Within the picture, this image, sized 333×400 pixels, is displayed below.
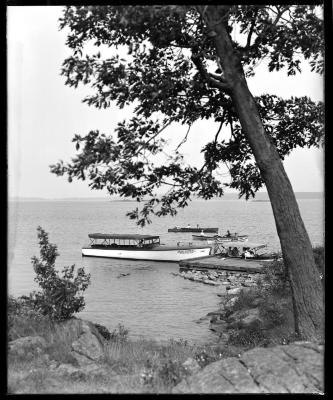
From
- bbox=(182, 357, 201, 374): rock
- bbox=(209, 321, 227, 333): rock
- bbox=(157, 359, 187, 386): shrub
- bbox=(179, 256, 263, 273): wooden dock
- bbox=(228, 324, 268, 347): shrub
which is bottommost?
bbox=(209, 321, 227, 333): rock

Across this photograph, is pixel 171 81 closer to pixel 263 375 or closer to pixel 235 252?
pixel 263 375

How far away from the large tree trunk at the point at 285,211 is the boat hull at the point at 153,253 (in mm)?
45625

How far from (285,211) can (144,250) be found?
1909 inches

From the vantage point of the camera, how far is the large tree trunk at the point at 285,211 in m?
9.55

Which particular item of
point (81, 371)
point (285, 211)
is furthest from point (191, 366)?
point (285, 211)

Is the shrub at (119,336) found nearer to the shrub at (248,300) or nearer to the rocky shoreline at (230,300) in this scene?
the rocky shoreline at (230,300)

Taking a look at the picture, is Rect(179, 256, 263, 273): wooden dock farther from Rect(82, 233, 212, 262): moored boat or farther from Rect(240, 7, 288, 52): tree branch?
Rect(240, 7, 288, 52): tree branch

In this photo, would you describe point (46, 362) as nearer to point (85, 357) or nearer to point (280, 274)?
point (85, 357)

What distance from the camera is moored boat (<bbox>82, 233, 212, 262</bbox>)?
5556 centimetres

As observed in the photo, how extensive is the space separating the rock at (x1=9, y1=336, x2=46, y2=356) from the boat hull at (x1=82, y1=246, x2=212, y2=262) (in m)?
45.7

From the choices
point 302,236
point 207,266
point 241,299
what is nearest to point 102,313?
point 241,299

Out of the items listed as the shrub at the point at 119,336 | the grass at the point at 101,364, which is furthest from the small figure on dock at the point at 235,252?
the shrub at the point at 119,336

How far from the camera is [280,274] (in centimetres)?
1830

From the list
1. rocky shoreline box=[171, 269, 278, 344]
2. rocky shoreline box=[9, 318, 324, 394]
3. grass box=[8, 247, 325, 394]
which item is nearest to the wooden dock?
rocky shoreline box=[171, 269, 278, 344]
